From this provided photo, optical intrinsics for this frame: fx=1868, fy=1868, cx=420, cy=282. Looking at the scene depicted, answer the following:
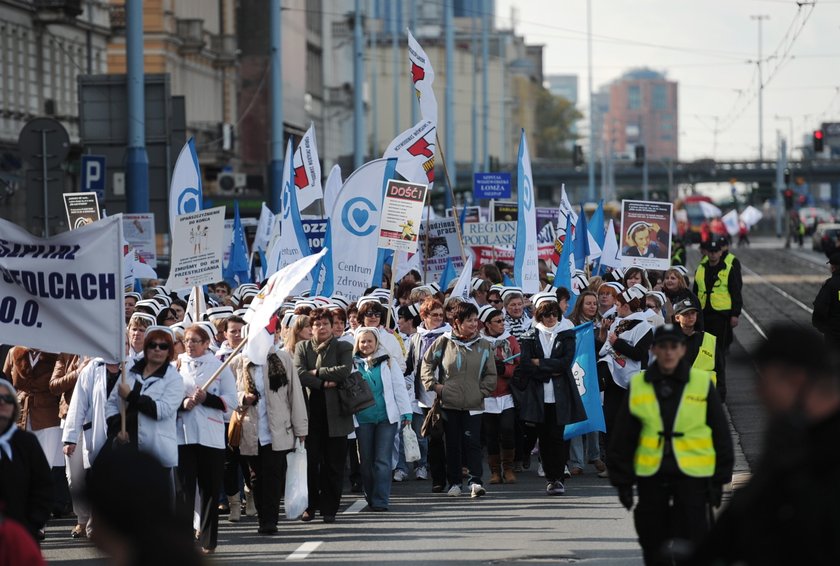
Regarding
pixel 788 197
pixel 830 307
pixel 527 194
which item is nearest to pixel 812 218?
pixel 788 197

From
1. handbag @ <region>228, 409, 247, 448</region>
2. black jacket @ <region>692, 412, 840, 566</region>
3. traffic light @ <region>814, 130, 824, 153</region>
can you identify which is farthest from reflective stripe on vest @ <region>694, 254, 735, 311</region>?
traffic light @ <region>814, 130, 824, 153</region>

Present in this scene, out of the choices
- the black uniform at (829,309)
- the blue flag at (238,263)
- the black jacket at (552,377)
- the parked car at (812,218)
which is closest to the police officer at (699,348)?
the black jacket at (552,377)

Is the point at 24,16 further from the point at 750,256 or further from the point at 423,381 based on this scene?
the point at 750,256

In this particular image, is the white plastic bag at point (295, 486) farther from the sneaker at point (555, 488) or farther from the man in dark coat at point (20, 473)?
the man in dark coat at point (20, 473)

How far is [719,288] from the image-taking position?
21500 mm

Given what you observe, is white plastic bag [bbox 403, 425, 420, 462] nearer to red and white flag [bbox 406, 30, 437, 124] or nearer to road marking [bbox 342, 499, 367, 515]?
road marking [bbox 342, 499, 367, 515]

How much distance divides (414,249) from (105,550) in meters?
13.1

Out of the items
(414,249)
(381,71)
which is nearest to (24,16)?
(414,249)

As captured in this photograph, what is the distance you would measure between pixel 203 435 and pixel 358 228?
27.8ft

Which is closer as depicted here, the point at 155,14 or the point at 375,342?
the point at 375,342

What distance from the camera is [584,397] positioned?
50.9 feet

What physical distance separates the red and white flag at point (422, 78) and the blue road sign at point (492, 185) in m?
17.2

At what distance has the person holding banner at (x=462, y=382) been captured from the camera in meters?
14.6

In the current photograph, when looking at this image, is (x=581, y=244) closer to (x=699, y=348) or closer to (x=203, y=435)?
(x=699, y=348)
